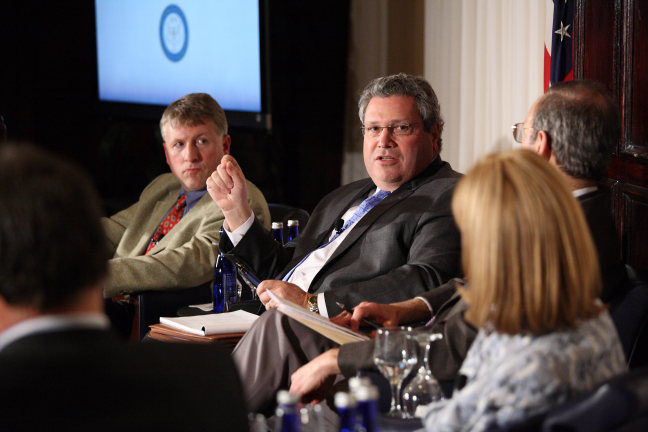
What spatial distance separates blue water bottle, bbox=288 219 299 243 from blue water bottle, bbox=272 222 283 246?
58 millimetres

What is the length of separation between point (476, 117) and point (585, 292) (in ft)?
10.9

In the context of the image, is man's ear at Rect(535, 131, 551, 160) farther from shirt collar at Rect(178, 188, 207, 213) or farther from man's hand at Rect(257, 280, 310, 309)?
shirt collar at Rect(178, 188, 207, 213)

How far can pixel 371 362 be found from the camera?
6.49 ft

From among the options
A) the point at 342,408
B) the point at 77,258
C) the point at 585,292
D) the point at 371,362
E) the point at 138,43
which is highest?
the point at 138,43

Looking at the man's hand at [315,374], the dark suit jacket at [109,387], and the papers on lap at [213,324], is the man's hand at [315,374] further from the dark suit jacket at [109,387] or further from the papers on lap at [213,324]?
the dark suit jacket at [109,387]

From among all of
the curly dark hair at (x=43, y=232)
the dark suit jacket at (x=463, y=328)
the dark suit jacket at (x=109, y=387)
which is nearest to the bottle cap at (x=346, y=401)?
the dark suit jacket at (x=109, y=387)

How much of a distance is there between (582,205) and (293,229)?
1596mm

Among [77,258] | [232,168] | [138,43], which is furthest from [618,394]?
[138,43]

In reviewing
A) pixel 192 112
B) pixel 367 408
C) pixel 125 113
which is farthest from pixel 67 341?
→ pixel 125 113

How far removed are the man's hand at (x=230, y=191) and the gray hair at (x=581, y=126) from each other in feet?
3.98

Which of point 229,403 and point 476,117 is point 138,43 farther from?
point 229,403

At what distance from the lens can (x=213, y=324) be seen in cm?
252

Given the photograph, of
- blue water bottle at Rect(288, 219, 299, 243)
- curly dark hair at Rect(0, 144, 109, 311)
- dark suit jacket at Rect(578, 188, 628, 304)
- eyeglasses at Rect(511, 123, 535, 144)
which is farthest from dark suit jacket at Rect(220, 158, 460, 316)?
curly dark hair at Rect(0, 144, 109, 311)

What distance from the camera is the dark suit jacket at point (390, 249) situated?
2.61 meters
